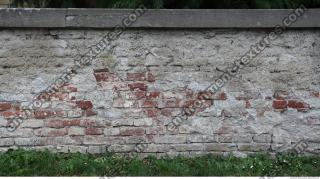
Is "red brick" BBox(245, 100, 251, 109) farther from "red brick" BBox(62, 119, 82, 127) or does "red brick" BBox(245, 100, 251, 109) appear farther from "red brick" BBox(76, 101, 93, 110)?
"red brick" BBox(62, 119, 82, 127)

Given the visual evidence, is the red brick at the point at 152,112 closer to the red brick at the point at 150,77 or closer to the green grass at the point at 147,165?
the red brick at the point at 150,77

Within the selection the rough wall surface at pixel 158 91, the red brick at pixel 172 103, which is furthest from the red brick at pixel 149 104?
the red brick at pixel 172 103

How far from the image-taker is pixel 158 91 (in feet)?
17.6

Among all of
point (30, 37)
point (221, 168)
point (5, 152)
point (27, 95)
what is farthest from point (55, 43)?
point (221, 168)

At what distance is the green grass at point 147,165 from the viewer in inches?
199

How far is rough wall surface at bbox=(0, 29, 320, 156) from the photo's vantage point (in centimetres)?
529

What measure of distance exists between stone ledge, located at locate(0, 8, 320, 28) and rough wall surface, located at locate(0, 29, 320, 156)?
102 mm

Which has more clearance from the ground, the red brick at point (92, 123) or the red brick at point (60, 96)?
the red brick at point (60, 96)

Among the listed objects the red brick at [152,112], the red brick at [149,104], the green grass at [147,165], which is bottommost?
the green grass at [147,165]

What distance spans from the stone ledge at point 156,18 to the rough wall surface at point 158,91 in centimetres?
10

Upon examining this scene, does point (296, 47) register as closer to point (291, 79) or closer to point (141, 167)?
point (291, 79)

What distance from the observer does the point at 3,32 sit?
5.25 m

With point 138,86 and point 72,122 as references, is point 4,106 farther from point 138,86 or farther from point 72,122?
point 138,86

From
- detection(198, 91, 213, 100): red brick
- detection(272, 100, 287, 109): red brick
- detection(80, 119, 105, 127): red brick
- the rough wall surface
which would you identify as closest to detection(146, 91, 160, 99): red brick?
the rough wall surface
